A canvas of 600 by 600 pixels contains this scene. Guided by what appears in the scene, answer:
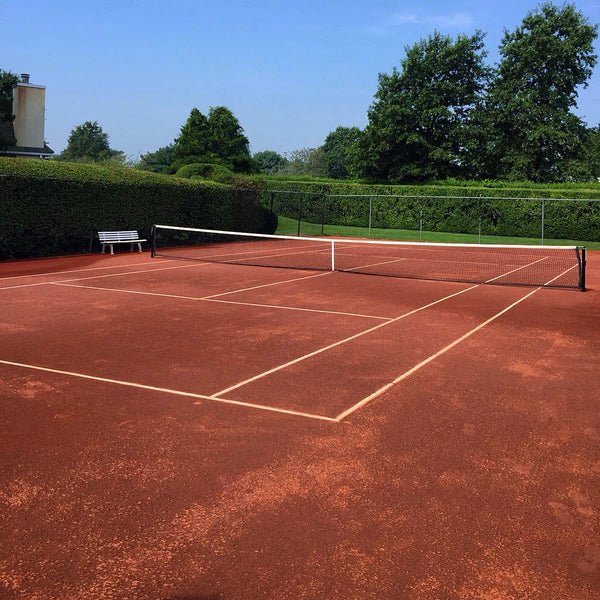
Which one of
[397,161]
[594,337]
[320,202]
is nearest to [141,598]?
[594,337]

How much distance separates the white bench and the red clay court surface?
459 inches

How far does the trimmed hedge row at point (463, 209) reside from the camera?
107 feet

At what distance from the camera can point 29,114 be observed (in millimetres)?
39469

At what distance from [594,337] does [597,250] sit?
2191 centimetres

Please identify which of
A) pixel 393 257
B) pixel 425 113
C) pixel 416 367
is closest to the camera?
pixel 416 367

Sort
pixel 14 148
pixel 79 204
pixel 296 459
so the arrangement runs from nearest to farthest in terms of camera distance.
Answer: pixel 296 459
pixel 79 204
pixel 14 148

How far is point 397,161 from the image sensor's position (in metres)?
47.5

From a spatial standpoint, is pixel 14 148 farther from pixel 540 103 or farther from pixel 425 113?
pixel 540 103

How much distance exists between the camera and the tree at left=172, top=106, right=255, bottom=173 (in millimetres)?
65688

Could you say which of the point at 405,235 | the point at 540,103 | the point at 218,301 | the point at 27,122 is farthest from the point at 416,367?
the point at 540,103

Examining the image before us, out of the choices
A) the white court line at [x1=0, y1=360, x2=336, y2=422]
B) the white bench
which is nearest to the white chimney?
the white bench

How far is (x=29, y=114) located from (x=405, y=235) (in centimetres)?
2365

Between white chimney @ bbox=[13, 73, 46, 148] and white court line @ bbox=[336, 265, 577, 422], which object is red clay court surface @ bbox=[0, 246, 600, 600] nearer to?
white court line @ bbox=[336, 265, 577, 422]

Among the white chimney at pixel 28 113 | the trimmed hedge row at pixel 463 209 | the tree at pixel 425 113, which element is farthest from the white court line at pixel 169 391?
the tree at pixel 425 113
